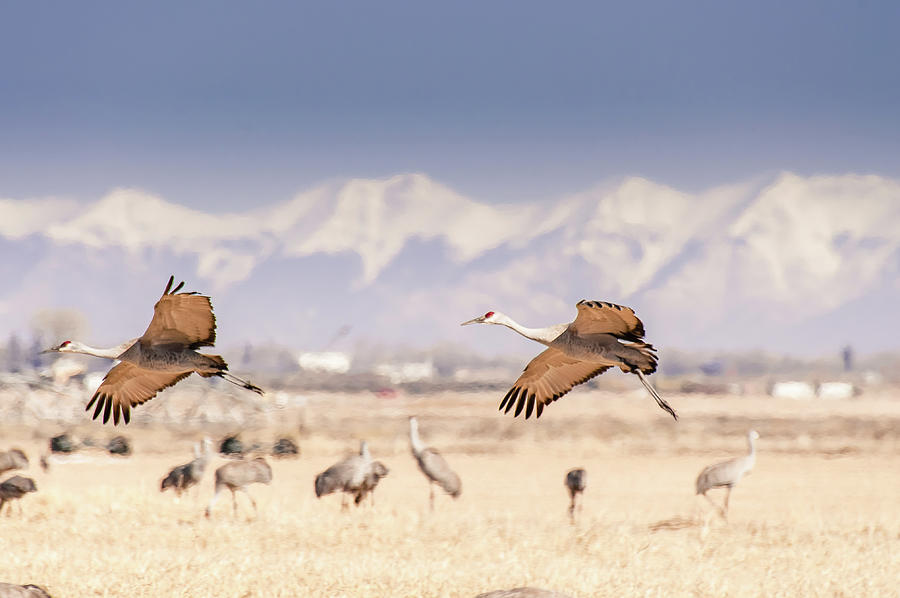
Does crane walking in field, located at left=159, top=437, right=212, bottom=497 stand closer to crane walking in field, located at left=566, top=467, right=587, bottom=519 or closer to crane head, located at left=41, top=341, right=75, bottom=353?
crane walking in field, located at left=566, top=467, right=587, bottom=519

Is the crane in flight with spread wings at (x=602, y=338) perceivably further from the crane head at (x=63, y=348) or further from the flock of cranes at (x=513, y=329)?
the crane head at (x=63, y=348)

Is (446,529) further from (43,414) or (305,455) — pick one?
(43,414)

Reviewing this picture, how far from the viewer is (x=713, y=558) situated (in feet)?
56.1

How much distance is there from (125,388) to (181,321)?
1.47 m

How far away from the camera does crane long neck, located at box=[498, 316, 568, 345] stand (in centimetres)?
765

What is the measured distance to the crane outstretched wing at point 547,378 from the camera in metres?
8.52

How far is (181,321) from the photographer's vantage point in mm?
8641

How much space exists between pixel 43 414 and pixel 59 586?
155 feet

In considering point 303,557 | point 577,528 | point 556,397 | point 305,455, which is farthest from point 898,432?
point 556,397

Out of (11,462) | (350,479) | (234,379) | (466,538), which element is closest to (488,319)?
(234,379)

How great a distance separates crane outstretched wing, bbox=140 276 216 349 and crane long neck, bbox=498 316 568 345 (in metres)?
2.15

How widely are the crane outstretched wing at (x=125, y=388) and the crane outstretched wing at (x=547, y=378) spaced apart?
2.81m

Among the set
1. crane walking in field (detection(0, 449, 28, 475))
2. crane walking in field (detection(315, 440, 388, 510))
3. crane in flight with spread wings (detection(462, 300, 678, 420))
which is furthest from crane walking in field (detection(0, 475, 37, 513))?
crane in flight with spread wings (detection(462, 300, 678, 420))

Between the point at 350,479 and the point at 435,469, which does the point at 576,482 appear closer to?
the point at 435,469
